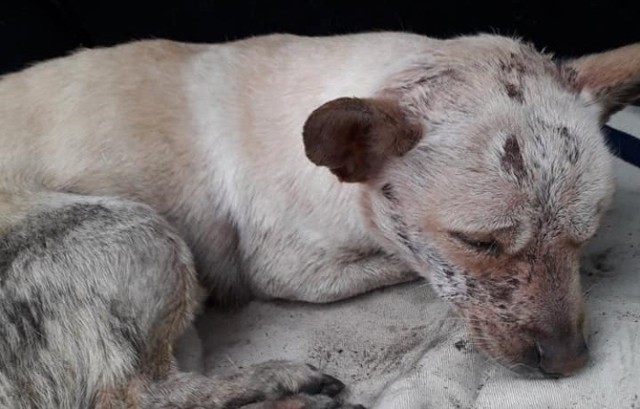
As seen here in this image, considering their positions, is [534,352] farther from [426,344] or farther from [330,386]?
[330,386]

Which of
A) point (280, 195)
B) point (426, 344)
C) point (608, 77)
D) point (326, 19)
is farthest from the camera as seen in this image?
point (326, 19)

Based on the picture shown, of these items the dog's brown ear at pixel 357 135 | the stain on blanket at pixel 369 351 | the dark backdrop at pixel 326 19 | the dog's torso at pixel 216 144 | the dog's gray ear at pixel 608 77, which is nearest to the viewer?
the dog's brown ear at pixel 357 135

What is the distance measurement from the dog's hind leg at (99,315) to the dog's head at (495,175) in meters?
0.54

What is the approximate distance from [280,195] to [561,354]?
3.32 ft

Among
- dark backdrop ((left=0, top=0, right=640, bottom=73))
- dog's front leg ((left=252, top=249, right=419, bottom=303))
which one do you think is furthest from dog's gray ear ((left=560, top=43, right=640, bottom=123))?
dark backdrop ((left=0, top=0, right=640, bottom=73))

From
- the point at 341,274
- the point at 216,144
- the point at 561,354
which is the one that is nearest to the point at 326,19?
the point at 216,144

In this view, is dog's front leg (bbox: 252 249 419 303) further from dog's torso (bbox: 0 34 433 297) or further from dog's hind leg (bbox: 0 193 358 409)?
dog's hind leg (bbox: 0 193 358 409)

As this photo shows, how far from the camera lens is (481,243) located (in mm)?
2463

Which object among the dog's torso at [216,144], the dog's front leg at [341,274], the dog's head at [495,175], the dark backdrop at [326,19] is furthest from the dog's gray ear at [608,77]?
the dark backdrop at [326,19]

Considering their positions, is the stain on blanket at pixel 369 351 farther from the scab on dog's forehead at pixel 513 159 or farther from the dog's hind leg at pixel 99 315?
the scab on dog's forehead at pixel 513 159

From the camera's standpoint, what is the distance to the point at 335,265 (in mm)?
3035

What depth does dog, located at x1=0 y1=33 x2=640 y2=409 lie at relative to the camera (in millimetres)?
2434

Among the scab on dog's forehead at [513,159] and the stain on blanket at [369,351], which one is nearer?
the scab on dog's forehead at [513,159]

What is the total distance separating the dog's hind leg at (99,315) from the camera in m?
2.49
